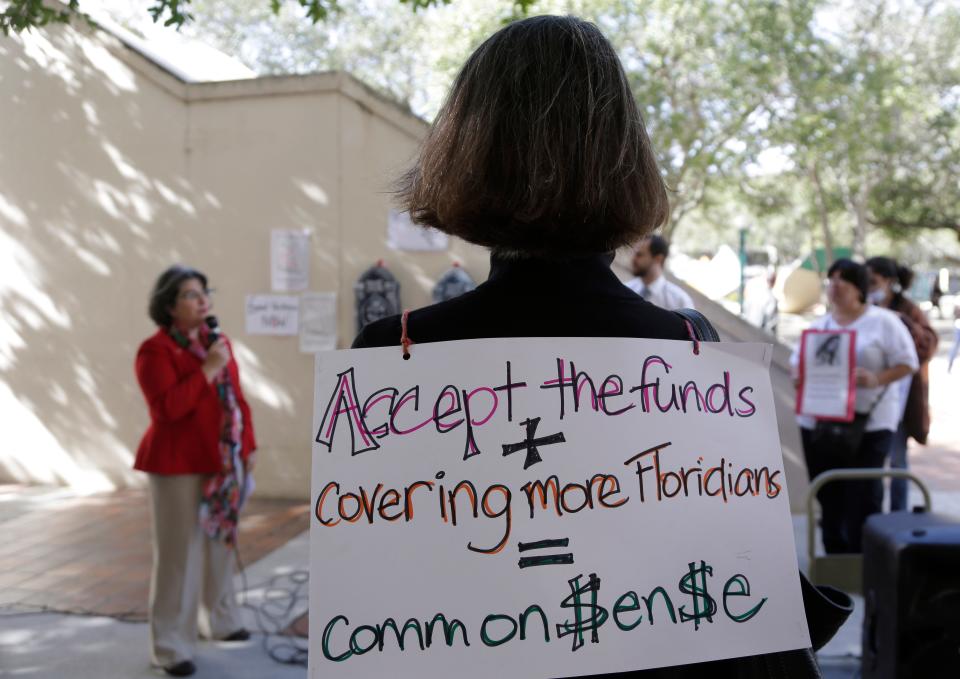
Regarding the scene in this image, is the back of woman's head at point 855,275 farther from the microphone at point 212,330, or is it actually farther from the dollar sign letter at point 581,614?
the dollar sign letter at point 581,614

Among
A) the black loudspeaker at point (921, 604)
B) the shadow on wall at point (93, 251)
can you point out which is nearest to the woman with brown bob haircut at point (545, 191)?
the black loudspeaker at point (921, 604)

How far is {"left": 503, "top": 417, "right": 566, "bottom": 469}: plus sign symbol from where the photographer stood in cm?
135

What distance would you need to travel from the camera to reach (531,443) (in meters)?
1.36

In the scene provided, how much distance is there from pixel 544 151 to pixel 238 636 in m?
3.78

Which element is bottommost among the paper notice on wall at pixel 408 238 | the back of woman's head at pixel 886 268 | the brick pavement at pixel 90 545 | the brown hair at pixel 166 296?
the brick pavement at pixel 90 545

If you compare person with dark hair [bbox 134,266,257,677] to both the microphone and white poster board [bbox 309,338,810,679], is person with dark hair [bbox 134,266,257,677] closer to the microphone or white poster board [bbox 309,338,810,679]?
the microphone

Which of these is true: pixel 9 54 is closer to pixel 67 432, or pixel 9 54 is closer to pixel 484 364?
pixel 67 432

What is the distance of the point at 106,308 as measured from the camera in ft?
23.7

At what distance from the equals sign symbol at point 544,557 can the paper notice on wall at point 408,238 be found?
223 inches

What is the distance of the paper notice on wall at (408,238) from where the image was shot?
6907mm

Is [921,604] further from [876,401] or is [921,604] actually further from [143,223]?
[143,223]

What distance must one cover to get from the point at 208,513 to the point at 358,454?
2.97 m

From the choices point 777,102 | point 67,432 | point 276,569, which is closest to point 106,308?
point 67,432

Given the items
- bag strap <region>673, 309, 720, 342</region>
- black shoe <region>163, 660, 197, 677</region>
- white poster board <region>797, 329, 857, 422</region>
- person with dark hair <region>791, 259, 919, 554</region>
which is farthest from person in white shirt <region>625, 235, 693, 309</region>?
bag strap <region>673, 309, 720, 342</region>
